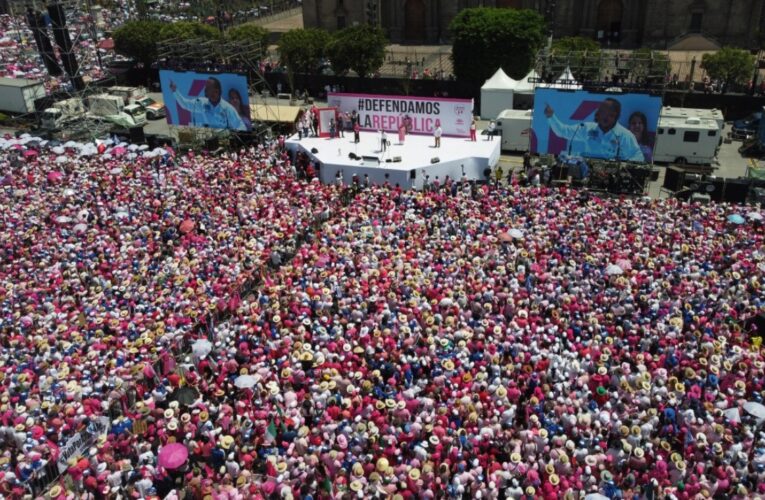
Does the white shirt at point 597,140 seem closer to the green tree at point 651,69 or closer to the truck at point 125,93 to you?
the green tree at point 651,69

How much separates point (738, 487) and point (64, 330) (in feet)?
47.6

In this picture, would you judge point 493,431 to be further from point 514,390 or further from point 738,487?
point 738,487

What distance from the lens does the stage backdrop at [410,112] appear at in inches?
1099

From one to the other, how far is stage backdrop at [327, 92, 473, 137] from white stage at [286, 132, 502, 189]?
0.51 m

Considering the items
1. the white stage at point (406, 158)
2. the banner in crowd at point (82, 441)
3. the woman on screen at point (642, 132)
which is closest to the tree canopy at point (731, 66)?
the woman on screen at point (642, 132)

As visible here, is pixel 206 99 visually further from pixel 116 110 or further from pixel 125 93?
pixel 125 93

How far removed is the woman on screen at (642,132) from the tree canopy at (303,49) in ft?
80.4

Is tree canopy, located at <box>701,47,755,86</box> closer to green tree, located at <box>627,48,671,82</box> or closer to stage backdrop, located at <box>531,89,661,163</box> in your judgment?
green tree, located at <box>627,48,671,82</box>

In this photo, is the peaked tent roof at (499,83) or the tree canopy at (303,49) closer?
the peaked tent roof at (499,83)

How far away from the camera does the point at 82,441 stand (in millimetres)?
12195

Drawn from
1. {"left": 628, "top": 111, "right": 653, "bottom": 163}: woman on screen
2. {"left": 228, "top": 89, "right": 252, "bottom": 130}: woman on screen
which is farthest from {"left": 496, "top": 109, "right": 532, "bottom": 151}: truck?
{"left": 228, "top": 89, "right": 252, "bottom": 130}: woman on screen

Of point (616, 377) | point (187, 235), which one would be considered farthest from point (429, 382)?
point (187, 235)

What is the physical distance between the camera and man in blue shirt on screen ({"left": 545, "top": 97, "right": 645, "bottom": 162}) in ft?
82.2

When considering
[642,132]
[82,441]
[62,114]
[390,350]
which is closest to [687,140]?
[642,132]
